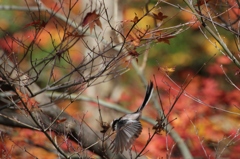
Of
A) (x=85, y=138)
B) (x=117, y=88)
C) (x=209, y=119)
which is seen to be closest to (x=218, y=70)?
(x=117, y=88)

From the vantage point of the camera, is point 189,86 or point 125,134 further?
point 189,86

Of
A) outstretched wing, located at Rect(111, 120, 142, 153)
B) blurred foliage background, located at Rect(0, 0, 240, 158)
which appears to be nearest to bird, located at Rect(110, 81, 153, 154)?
outstretched wing, located at Rect(111, 120, 142, 153)

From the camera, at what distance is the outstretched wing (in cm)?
307

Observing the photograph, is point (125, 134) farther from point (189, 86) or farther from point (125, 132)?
point (189, 86)

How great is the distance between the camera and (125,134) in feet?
10.4

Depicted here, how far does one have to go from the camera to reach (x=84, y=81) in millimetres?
3424

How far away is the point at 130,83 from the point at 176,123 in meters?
3.87

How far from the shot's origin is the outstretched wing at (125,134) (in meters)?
3.07

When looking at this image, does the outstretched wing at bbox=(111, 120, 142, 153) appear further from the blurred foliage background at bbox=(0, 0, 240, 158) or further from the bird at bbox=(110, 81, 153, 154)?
the blurred foliage background at bbox=(0, 0, 240, 158)

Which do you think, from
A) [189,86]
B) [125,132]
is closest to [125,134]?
[125,132]

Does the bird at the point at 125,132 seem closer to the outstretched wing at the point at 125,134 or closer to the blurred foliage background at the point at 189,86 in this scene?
the outstretched wing at the point at 125,134

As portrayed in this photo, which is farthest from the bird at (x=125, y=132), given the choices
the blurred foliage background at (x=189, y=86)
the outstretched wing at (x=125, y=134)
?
the blurred foliage background at (x=189, y=86)

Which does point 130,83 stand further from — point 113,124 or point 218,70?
point 113,124

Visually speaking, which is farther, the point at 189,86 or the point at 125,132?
the point at 189,86
